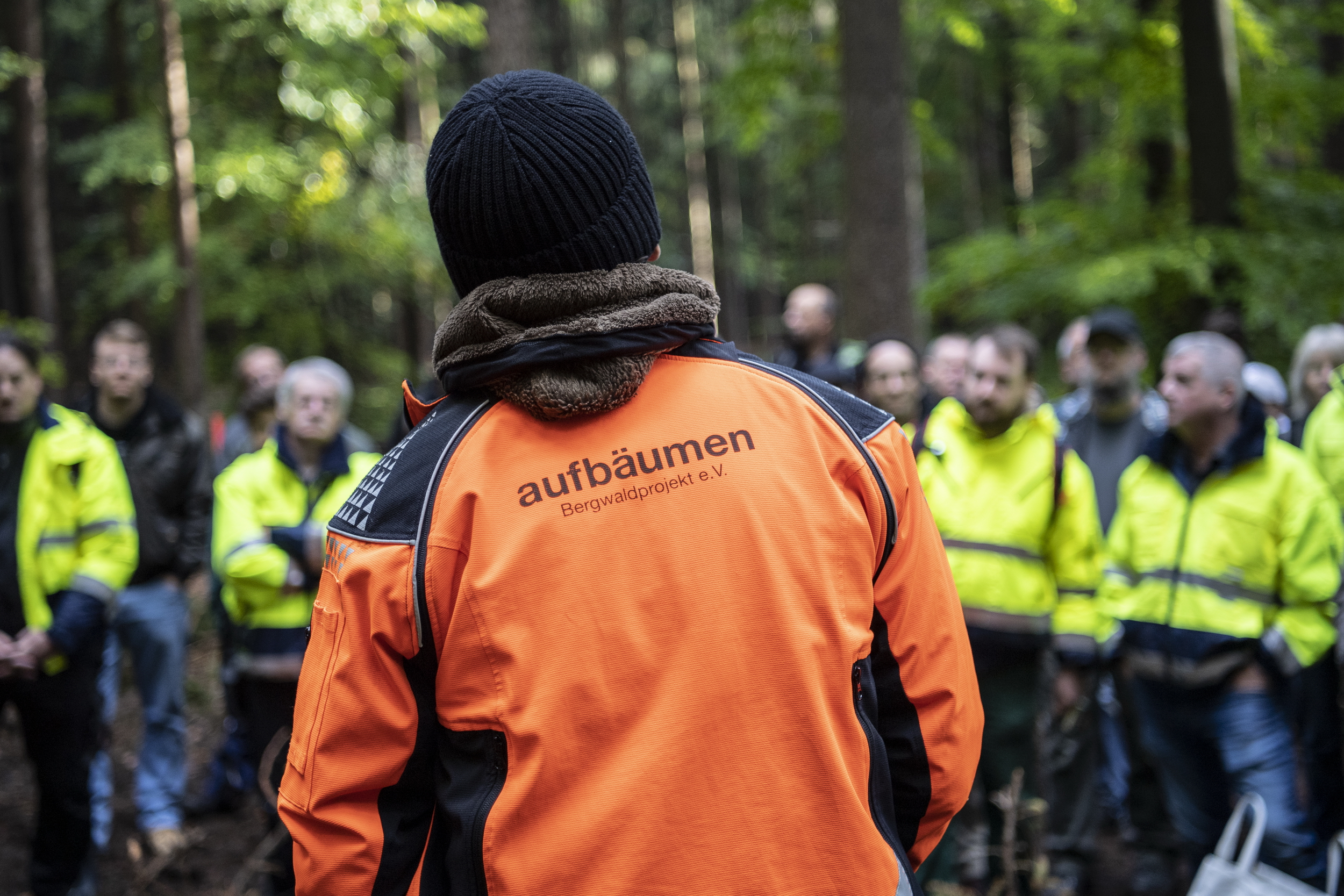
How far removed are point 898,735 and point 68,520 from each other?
3997mm

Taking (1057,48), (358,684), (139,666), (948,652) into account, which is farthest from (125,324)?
(1057,48)

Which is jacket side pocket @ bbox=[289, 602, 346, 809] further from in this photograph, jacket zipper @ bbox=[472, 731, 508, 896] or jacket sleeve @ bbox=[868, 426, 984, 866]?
jacket sleeve @ bbox=[868, 426, 984, 866]

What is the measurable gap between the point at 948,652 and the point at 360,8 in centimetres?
959

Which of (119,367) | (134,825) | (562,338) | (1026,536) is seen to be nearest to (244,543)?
(119,367)

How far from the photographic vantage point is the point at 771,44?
10938 mm

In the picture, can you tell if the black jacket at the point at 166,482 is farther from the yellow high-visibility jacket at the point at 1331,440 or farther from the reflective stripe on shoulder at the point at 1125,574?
the yellow high-visibility jacket at the point at 1331,440

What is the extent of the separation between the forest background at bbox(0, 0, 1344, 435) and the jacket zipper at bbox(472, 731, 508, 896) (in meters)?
6.94

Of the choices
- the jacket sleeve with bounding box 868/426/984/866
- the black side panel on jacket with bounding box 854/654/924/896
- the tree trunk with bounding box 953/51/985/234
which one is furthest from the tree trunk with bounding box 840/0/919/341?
the tree trunk with bounding box 953/51/985/234

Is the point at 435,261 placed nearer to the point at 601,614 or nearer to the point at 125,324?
the point at 125,324

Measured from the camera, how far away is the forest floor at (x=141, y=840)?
4945 mm

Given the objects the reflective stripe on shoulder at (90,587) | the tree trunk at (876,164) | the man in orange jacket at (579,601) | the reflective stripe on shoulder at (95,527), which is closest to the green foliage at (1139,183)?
the tree trunk at (876,164)

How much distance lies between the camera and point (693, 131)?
2488 cm

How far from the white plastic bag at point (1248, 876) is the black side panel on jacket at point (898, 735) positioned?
1.82 metres

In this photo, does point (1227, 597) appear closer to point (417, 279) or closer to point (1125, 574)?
point (1125, 574)
